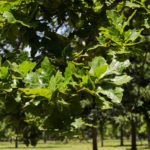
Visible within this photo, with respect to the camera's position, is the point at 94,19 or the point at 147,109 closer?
the point at 94,19

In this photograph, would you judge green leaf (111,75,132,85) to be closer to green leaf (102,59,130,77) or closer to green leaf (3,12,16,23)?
green leaf (102,59,130,77)

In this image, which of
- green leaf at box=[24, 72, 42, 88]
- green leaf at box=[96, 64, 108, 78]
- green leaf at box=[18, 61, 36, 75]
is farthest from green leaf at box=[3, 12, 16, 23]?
green leaf at box=[96, 64, 108, 78]

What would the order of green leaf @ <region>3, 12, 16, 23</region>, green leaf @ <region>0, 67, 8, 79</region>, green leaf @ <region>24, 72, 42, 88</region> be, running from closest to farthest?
green leaf @ <region>24, 72, 42, 88</region> < green leaf @ <region>0, 67, 8, 79</region> < green leaf @ <region>3, 12, 16, 23</region>

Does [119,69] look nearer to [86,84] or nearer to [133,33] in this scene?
[86,84]

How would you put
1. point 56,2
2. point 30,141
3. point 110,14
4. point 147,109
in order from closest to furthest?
point 110,14, point 56,2, point 30,141, point 147,109

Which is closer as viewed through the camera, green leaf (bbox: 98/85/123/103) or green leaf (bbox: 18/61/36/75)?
green leaf (bbox: 98/85/123/103)

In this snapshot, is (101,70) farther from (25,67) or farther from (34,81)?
(25,67)

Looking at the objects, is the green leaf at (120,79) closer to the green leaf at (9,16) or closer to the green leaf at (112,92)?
the green leaf at (112,92)

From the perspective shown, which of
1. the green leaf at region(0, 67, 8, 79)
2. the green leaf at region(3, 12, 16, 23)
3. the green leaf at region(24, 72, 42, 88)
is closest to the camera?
the green leaf at region(24, 72, 42, 88)

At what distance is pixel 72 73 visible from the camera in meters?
1.69

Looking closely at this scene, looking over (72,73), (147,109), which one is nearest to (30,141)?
(72,73)

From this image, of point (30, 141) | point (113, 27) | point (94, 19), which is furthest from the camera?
point (30, 141)

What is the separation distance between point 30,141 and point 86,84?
2629 millimetres

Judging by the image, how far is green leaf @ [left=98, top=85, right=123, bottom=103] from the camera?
161 centimetres
